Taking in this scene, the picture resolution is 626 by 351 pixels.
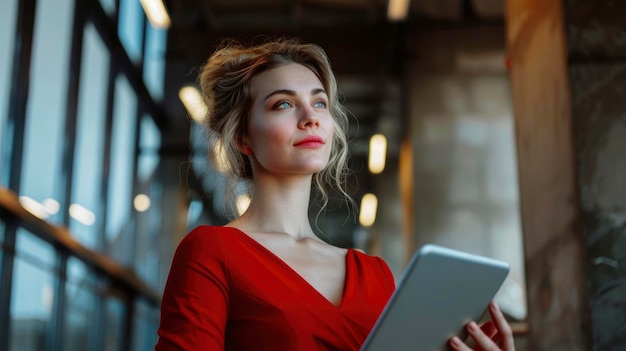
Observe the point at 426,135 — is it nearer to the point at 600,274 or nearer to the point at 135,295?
the point at 135,295

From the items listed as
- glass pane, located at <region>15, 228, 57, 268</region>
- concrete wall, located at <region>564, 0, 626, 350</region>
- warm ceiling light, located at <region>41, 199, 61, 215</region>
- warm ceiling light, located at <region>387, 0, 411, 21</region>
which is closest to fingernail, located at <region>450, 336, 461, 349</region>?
concrete wall, located at <region>564, 0, 626, 350</region>

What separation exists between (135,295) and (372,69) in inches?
181

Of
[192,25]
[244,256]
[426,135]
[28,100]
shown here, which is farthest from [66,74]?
[244,256]

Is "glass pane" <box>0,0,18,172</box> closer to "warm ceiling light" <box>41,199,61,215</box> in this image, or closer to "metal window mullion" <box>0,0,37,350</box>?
"metal window mullion" <box>0,0,37,350</box>

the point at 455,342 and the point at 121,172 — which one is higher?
the point at 455,342

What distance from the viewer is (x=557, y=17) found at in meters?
3.67

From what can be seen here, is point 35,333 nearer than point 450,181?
Yes

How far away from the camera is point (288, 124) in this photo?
181cm

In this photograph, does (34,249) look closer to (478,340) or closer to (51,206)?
(51,206)

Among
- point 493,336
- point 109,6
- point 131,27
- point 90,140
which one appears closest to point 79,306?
point 90,140

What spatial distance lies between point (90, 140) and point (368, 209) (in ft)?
25.3

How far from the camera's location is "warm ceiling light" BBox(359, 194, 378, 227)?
16.6 m

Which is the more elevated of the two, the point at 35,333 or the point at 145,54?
the point at 145,54

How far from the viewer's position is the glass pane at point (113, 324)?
10930 millimetres
